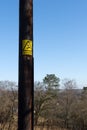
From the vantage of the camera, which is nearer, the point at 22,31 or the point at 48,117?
the point at 22,31

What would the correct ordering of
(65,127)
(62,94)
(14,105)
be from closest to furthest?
(14,105)
(65,127)
(62,94)

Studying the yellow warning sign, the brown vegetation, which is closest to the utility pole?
the yellow warning sign

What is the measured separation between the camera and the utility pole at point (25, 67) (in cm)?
337

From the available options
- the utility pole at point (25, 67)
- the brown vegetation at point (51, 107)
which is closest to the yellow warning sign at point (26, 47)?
the utility pole at point (25, 67)

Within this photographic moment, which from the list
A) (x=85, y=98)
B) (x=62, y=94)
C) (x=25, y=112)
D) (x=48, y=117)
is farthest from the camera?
(x=62, y=94)

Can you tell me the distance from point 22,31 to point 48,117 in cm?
6088

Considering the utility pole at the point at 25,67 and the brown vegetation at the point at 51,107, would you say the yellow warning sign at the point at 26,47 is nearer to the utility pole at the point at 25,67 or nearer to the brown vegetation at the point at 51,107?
the utility pole at the point at 25,67

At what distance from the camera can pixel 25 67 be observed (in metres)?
3.40

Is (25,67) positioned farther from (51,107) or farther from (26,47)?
(51,107)

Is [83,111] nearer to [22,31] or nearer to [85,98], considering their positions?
[85,98]

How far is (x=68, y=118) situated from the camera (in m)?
63.9

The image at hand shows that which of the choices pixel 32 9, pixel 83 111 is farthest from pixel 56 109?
pixel 32 9

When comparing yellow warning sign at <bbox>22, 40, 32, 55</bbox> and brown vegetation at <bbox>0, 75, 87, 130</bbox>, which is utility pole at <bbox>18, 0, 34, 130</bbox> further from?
brown vegetation at <bbox>0, 75, 87, 130</bbox>

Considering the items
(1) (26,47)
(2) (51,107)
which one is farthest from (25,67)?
(2) (51,107)
